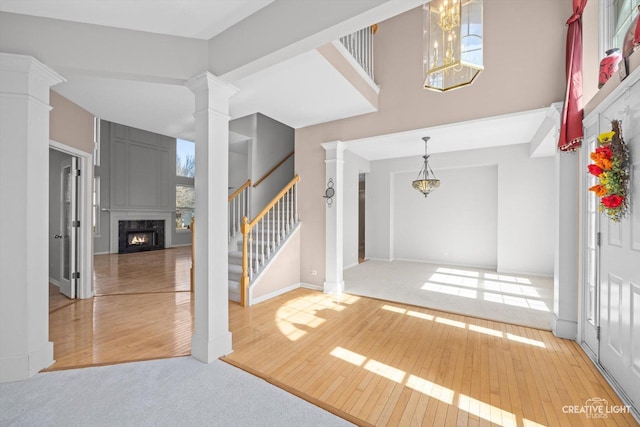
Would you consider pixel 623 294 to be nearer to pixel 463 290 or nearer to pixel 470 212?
pixel 463 290

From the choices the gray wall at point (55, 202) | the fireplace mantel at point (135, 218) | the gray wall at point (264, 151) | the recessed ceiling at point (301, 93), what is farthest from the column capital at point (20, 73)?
the fireplace mantel at point (135, 218)

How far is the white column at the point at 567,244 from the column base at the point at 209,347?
3.45 m

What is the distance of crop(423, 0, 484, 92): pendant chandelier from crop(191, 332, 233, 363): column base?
112 inches

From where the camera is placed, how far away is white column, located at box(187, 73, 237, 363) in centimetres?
238

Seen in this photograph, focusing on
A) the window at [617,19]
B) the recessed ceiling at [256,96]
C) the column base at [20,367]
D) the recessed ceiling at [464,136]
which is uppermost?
the window at [617,19]

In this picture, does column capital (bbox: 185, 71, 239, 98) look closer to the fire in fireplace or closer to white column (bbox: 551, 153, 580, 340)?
white column (bbox: 551, 153, 580, 340)

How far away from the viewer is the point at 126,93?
3430 mm

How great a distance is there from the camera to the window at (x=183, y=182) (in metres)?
10.3

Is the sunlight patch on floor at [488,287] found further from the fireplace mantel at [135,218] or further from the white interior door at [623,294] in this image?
the fireplace mantel at [135,218]

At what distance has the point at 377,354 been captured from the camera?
2.57 m

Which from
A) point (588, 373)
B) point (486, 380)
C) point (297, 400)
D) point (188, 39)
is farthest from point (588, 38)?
point (297, 400)

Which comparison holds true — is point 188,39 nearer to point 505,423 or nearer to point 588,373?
point 505,423

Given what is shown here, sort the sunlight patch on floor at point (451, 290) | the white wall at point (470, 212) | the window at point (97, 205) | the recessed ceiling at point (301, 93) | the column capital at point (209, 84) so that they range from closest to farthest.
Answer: the column capital at point (209, 84), the recessed ceiling at point (301, 93), the sunlight patch on floor at point (451, 290), the white wall at point (470, 212), the window at point (97, 205)

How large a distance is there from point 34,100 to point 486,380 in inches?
165
